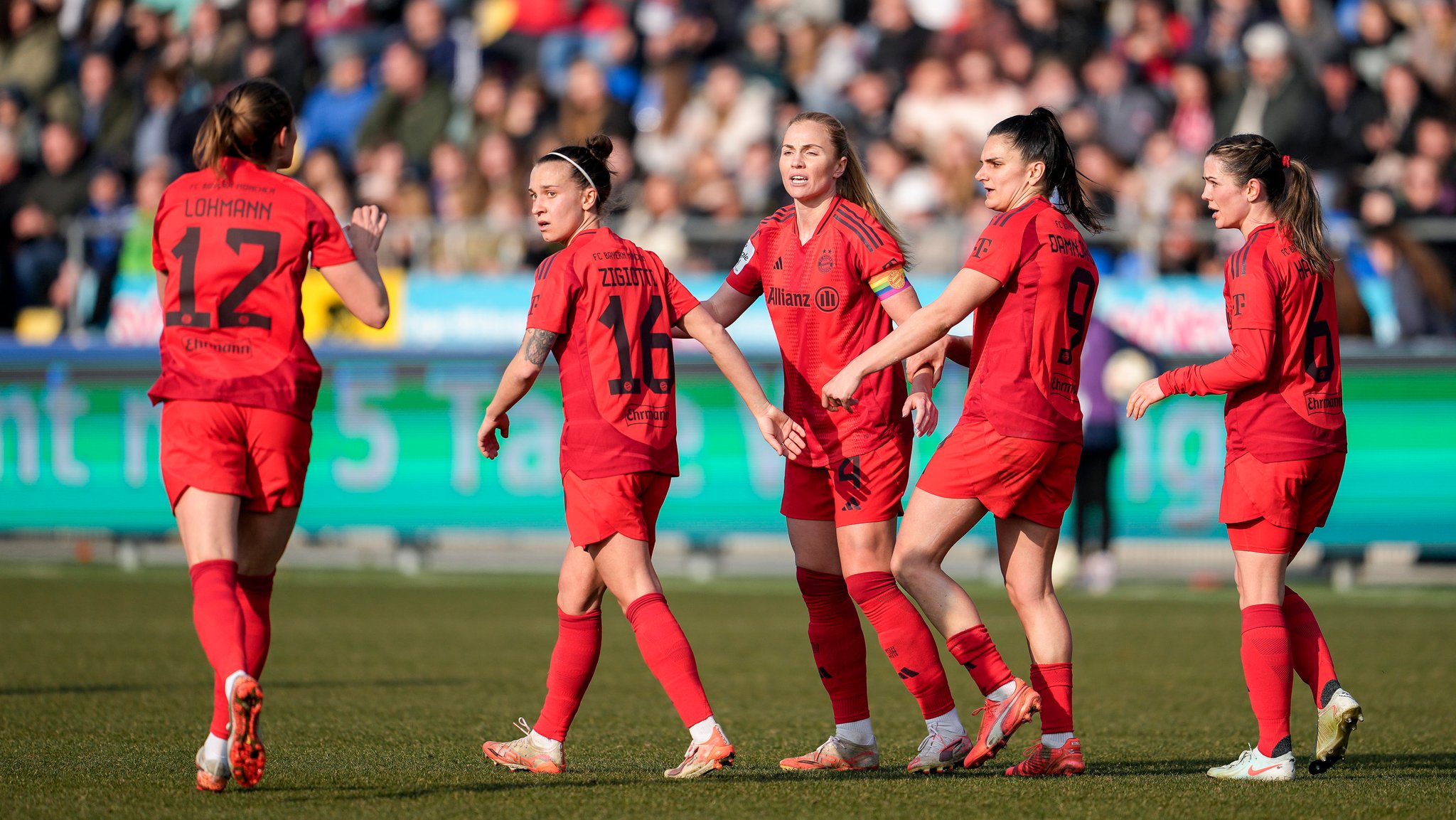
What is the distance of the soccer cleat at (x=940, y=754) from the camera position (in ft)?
18.1

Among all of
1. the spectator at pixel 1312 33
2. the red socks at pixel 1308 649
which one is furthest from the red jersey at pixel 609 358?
the spectator at pixel 1312 33

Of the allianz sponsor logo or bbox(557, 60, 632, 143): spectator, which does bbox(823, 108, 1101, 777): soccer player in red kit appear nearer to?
the allianz sponsor logo

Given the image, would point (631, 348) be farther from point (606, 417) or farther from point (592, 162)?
point (592, 162)

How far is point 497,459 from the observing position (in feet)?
42.9

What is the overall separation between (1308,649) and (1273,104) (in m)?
9.66

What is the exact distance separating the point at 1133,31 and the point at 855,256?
11.8 meters

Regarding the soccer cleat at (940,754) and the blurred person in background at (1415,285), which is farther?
Result: the blurred person in background at (1415,285)

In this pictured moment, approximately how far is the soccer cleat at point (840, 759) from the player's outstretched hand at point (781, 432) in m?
0.99

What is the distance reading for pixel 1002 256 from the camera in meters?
5.36

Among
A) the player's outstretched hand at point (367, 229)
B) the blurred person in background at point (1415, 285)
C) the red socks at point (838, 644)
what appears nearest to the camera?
the player's outstretched hand at point (367, 229)

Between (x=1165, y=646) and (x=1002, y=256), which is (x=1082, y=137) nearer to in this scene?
(x=1165, y=646)

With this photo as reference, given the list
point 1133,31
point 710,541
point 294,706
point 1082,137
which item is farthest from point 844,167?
point 1133,31

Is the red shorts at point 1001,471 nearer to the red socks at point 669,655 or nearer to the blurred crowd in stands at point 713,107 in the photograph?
the red socks at point 669,655

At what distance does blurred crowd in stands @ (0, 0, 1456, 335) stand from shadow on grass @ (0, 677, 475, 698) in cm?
665
